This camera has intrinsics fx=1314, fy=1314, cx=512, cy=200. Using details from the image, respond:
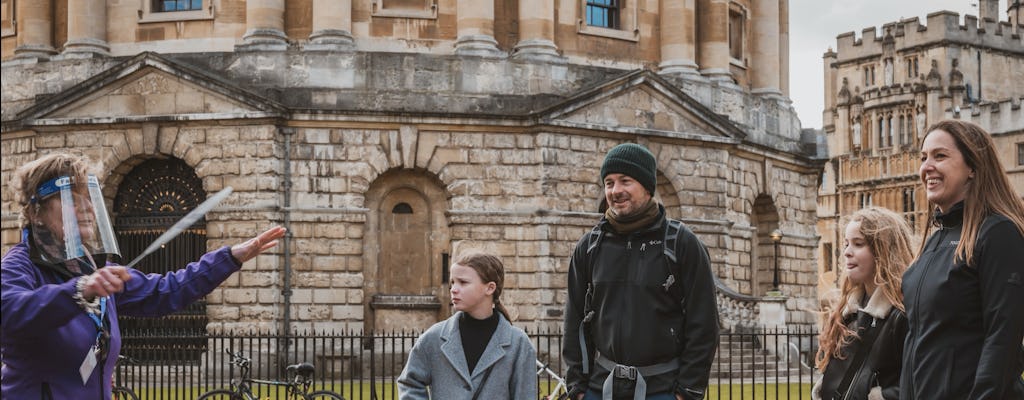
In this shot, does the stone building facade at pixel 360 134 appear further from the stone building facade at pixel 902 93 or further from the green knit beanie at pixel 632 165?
the stone building facade at pixel 902 93

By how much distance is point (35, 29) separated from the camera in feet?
102

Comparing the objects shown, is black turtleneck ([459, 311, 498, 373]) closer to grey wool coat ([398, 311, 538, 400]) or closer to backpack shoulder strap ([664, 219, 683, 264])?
grey wool coat ([398, 311, 538, 400])

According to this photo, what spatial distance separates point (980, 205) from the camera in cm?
614

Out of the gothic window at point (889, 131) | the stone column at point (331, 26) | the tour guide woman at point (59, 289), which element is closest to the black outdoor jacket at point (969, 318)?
the tour guide woman at point (59, 289)

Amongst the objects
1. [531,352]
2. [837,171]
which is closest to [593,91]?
[531,352]

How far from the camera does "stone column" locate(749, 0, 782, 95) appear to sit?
3697 cm

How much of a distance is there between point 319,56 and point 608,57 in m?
7.55

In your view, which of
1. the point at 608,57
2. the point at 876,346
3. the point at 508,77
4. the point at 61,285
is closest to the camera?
the point at 61,285

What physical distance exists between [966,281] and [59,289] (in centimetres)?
392

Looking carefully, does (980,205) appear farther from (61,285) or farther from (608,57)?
(608,57)

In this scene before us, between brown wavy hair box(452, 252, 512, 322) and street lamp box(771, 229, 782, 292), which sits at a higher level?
brown wavy hair box(452, 252, 512, 322)

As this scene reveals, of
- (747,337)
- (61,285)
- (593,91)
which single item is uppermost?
(593,91)

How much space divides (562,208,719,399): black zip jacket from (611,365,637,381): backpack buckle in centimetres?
4

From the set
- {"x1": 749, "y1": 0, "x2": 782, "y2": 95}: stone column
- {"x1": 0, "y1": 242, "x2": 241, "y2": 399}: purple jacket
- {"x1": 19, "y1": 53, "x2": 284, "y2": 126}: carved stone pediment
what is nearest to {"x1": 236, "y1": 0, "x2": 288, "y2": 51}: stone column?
{"x1": 19, "y1": 53, "x2": 284, "y2": 126}: carved stone pediment
